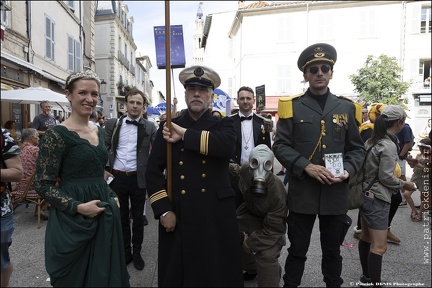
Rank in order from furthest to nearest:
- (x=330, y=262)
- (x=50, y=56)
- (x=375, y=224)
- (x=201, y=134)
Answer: (x=50, y=56)
(x=375, y=224)
(x=330, y=262)
(x=201, y=134)

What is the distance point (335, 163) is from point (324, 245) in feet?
2.36

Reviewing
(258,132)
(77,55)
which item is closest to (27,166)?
(258,132)

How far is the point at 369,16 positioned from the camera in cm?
2075

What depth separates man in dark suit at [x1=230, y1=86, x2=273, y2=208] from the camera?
3.79 meters

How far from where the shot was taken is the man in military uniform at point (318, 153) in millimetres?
2307

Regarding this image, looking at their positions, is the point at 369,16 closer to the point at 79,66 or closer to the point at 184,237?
the point at 79,66

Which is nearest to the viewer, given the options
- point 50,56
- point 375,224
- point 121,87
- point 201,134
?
point 201,134

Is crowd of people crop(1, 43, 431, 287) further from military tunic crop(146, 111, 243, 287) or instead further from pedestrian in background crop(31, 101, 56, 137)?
pedestrian in background crop(31, 101, 56, 137)

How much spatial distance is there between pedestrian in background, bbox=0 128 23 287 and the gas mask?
5.52 feet

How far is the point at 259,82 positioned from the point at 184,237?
2164 cm

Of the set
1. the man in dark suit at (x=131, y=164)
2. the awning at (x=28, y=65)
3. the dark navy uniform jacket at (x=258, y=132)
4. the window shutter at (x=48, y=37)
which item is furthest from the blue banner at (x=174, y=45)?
the window shutter at (x=48, y=37)

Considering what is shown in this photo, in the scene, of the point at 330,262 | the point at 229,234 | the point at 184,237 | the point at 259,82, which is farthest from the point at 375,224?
the point at 259,82

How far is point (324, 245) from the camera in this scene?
7.93 ft

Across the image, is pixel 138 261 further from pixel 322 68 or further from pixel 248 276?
pixel 322 68
